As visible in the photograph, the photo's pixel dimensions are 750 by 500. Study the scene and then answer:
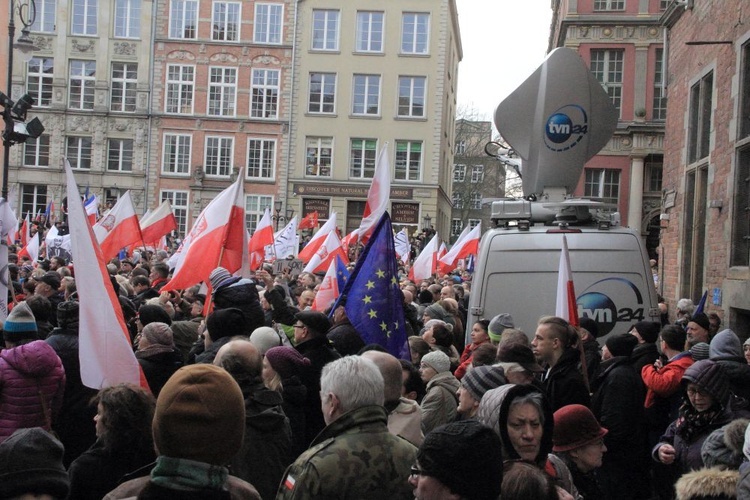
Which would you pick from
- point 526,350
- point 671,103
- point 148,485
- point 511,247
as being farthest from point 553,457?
point 671,103

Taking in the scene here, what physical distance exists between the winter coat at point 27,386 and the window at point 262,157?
4625cm

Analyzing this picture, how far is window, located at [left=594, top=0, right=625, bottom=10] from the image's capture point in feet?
105

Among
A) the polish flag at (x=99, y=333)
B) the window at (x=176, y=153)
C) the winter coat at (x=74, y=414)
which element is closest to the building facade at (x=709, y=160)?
the winter coat at (x=74, y=414)

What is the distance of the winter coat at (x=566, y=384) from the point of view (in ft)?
19.1

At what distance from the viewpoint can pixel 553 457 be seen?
4.04 meters

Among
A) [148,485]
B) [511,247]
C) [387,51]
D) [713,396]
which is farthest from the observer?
[387,51]

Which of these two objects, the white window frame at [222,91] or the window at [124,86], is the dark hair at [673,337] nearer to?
the white window frame at [222,91]

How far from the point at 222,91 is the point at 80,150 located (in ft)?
28.3

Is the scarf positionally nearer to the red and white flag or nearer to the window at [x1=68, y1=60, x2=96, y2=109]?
the red and white flag

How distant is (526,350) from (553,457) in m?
1.46

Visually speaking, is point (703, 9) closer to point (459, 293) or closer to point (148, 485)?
point (459, 293)

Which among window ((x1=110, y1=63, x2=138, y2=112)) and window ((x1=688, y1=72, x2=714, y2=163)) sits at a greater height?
window ((x1=110, y1=63, x2=138, y2=112))

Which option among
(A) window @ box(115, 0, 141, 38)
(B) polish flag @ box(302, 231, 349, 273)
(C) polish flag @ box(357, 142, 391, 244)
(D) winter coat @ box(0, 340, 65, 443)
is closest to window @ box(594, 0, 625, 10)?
(B) polish flag @ box(302, 231, 349, 273)

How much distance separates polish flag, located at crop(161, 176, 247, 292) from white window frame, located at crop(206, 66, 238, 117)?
42.7 meters
